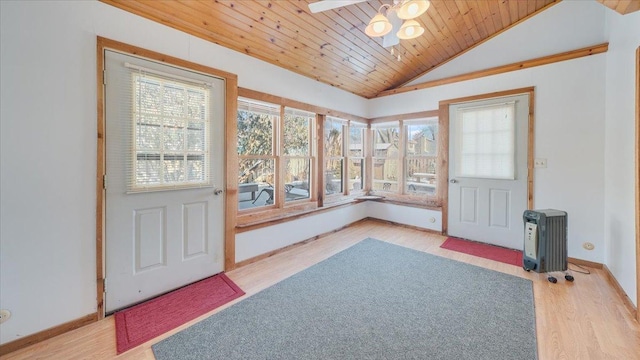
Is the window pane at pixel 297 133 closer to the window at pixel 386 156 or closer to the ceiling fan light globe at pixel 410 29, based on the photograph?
the window at pixel 386 156

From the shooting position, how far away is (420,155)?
182 inches

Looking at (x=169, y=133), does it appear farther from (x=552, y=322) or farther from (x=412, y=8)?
→ (x=552, y=322)

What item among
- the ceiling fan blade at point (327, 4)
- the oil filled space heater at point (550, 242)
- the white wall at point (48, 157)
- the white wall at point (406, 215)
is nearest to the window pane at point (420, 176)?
the white wall at point (406, 215)

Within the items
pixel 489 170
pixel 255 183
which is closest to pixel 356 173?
pixel 489 170

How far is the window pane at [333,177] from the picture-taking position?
453 cm

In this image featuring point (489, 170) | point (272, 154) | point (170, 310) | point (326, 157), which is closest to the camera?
point (170, 310)

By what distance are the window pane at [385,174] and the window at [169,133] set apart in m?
3.48

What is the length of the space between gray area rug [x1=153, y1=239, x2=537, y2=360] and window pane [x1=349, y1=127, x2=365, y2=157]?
8.77ft

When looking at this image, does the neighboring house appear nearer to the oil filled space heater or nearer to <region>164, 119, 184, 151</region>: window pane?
the oil filled space heater

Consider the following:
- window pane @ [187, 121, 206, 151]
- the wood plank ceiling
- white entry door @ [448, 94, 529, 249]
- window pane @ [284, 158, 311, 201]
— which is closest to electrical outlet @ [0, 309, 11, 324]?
window pane @ [187, 121, 206, 151]

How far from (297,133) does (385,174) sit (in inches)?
85.5

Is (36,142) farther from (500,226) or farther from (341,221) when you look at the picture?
Answer: (500,226)

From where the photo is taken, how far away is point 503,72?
3.64m

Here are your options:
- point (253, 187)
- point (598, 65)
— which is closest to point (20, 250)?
point (253, 187)
